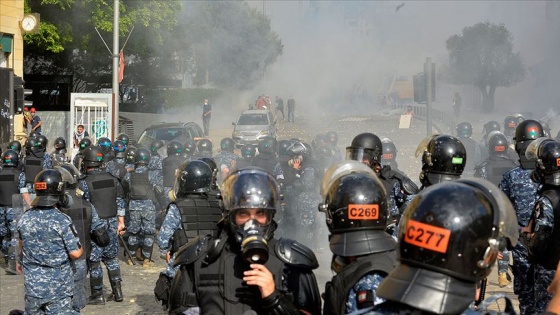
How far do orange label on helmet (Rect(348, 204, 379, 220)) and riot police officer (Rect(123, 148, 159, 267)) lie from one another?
9566 mm

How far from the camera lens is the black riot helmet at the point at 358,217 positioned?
11.7 feet

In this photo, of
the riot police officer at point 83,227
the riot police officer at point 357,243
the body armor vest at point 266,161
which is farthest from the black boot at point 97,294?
the riot police officer at point 357,243

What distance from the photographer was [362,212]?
145 inches

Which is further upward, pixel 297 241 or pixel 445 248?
pixel 445 248

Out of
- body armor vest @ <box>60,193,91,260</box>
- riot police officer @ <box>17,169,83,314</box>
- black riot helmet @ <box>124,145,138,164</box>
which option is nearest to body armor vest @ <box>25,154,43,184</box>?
black riot helmet @ <box>124,145,138,164</box>

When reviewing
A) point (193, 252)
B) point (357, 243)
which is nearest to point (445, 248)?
point (357, 243)

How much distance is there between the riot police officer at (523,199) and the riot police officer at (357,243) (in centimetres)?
289

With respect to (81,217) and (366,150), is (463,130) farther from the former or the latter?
(81,217)

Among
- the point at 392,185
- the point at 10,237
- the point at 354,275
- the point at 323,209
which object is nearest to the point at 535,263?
the point at 392,185

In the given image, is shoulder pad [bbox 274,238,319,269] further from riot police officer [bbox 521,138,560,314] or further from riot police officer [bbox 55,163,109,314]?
riot police officer [bbox 55,163,109,314]

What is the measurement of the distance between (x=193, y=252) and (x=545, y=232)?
2.87 metres

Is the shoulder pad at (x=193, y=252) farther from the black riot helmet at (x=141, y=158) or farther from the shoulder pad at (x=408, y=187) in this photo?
the black riot helmet at (x=141, y=158)

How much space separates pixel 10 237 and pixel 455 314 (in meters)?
11.3

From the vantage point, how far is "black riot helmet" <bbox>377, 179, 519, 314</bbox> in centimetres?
216
